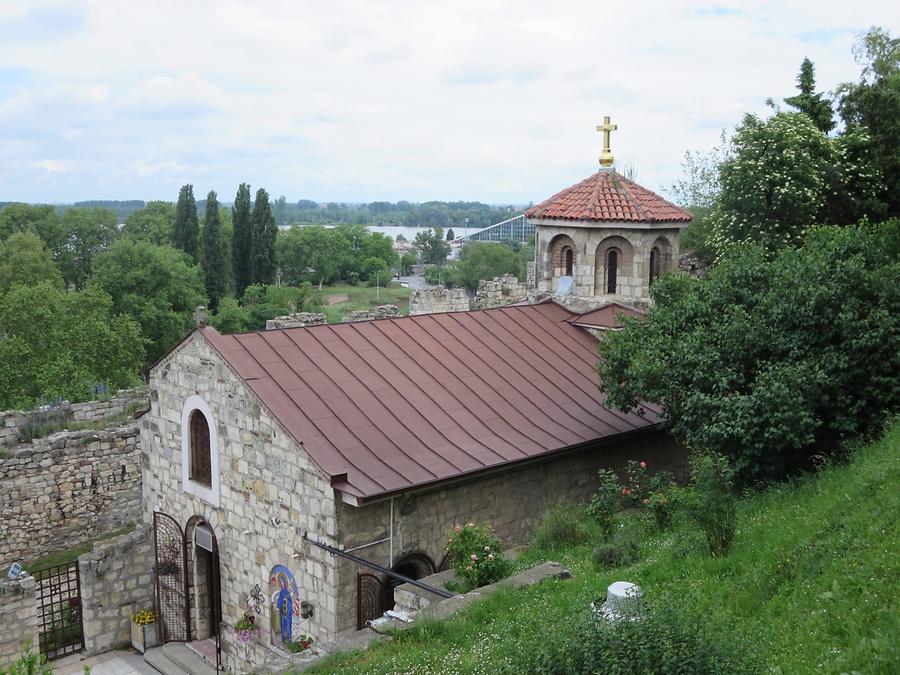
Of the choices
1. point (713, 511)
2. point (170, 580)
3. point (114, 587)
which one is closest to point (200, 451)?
point (170, 580)

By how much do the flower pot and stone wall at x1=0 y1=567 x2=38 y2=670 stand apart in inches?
61.9

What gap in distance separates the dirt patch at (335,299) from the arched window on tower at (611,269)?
5371 cm

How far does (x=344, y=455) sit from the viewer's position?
11117 millimetres

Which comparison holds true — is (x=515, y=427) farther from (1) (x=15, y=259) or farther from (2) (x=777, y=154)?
(1) (x=15, y=259)

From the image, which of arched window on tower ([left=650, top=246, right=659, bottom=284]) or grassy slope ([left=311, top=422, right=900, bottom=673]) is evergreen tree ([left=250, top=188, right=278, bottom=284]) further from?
grassy slope ([left=311, top=422, right=900, bottom=673])

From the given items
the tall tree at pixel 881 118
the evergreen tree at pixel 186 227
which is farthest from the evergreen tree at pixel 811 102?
the evergreen tree at pixel 186 227

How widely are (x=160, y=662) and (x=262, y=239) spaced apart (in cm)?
4672

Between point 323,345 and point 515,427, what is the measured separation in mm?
3324

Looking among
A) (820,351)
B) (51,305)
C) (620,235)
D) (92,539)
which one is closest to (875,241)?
(820,351)

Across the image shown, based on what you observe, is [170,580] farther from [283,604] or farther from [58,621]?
[283,604]

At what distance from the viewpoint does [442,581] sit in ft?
33.3

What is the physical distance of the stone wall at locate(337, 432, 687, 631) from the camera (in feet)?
35.9

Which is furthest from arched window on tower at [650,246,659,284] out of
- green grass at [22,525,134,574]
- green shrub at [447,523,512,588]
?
green grass at [22,525,134,574]

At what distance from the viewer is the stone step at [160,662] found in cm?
1275
